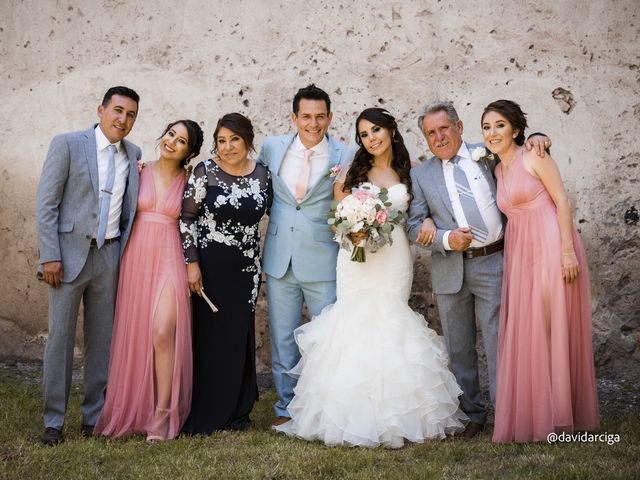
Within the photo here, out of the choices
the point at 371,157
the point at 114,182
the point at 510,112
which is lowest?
the point at 114,182

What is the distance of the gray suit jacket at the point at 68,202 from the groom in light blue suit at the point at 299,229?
4.06 feet

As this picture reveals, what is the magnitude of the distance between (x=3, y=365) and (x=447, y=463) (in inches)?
184

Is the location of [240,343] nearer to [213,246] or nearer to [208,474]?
[213,246]

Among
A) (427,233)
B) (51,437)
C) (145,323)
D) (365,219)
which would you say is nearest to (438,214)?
(427,233)

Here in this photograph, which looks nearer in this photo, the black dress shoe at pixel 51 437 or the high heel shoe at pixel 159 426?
the black dress shoe at pixel 51 437

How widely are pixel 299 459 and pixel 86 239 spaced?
1.96 m

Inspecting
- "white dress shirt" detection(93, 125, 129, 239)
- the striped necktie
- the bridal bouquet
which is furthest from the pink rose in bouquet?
"white dress shirt" detection(93, 125, 129, 239)

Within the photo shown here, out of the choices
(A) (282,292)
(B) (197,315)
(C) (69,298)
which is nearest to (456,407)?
(A) (282,292)

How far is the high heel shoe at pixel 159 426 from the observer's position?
4.91m

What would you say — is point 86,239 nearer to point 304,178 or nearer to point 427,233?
point 304,178

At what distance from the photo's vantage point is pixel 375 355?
15.9 feet

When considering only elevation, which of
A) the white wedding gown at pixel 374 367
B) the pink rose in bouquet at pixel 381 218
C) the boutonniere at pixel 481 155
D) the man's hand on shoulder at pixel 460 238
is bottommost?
the white wedding gown at pixel 374 367

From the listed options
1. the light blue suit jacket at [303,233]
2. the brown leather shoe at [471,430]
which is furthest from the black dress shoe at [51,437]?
the brown leather shoe at [471,430]

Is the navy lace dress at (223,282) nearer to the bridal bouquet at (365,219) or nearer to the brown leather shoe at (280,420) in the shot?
the brown leather shoe at (280,420)
